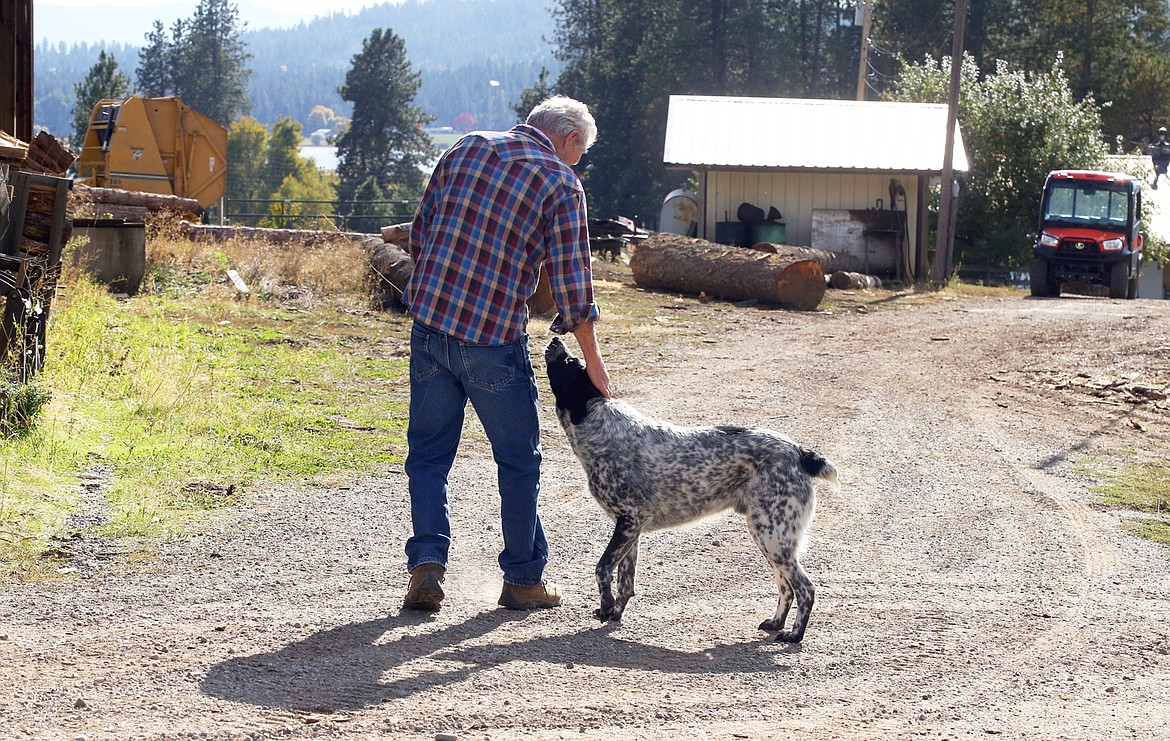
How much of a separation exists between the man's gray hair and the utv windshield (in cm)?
2672

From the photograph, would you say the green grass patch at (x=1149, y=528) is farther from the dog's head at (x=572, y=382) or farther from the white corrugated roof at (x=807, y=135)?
the white corrugated roof at (x=807, y=135)

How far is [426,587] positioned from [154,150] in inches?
1129

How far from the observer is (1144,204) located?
40.0 meters

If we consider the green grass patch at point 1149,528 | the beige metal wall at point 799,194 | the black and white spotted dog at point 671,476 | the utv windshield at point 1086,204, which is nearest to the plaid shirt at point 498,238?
the black and white spotted dog at point 671,476

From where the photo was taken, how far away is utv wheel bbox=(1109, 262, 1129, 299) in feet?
95.0

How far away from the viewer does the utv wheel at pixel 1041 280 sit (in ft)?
96.3

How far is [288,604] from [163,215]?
16.7 meters

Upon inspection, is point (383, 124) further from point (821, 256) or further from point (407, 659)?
point (407, 659)

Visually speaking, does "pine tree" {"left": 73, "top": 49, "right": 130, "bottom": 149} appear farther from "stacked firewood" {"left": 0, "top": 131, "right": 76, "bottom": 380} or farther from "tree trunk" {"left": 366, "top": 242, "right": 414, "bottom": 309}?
"stacked firewood" {"left": 0, "top": 131, "right": 76, "bottom": 380}

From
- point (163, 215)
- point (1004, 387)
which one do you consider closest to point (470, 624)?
point (1004, 387)

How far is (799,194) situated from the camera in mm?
32688

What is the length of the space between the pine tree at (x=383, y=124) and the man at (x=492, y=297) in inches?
3458

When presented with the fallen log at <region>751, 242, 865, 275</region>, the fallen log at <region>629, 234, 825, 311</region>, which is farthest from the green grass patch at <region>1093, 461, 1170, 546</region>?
the fallen log at <region>751, 242, 865, 275</region>

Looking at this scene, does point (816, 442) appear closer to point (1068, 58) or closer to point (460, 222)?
point (460, 222)
